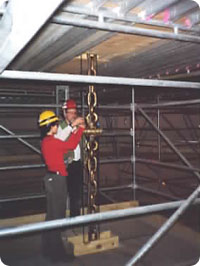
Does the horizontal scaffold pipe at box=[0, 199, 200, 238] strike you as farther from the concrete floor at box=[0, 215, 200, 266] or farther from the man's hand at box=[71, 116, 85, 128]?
the man's hand at box=[71, 116, 85, 128]

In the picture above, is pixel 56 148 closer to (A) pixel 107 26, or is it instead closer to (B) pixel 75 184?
(B) pixel 75 184

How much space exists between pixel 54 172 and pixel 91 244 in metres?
1.17

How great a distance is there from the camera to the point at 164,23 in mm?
2461

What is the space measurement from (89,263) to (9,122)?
10414 millimetres

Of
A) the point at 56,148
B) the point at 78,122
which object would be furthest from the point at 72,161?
the point at 78,122

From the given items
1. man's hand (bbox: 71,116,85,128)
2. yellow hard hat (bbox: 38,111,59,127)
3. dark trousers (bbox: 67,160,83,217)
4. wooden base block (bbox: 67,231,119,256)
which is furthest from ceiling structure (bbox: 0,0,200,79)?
wooden base block (bbox: 67,231,119,256)

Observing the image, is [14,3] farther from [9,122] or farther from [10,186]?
[9,122]

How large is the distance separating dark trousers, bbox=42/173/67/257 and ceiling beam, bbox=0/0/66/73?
2680 mm

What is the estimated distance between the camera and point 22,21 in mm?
1490

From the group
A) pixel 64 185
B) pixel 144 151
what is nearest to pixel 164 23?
pixel 64 185

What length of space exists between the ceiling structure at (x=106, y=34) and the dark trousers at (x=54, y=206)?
1619mm

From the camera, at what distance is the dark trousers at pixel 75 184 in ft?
15.0

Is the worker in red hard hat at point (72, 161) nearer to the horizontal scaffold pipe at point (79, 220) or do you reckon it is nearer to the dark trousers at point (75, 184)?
the dark trousers at point (75, 184)

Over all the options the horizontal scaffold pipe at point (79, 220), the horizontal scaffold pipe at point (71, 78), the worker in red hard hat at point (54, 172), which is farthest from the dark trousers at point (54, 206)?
the horizontal scaffold pipe at point (71, 78)
